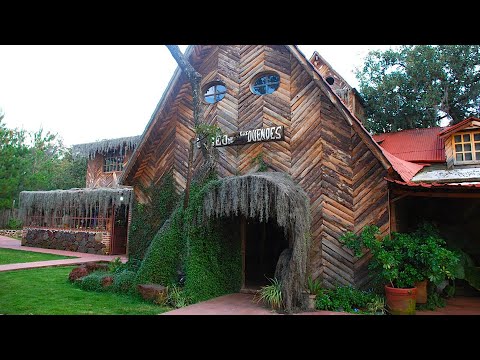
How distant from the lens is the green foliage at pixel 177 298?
7.61m

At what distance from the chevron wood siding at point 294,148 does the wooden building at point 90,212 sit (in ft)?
23.3

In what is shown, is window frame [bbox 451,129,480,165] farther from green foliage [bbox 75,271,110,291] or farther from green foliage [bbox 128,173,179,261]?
green foliage [bbox 75,271,110,291]

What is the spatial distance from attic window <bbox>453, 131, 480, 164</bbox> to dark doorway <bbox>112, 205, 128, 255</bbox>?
47.1ft

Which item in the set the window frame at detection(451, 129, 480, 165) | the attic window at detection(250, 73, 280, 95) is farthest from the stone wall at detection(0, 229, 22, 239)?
the window frame at detection(451, 129, 480, 165)

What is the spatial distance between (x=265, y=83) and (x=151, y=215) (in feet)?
16.7

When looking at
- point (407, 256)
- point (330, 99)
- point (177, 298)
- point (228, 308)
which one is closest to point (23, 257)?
point (177, 298)

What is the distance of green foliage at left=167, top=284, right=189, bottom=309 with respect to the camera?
761 cm

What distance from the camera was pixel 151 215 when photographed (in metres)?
10.8

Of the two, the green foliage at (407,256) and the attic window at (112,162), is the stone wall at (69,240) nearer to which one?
the attic window at (112,162)

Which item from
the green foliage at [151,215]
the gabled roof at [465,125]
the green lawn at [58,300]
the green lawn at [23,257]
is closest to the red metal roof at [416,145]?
the gabled roof at [465,125]

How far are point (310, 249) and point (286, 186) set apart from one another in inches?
74.6

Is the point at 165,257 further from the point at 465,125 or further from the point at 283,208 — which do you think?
the point at 465,125
